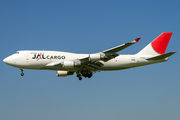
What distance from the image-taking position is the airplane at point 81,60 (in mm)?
41528

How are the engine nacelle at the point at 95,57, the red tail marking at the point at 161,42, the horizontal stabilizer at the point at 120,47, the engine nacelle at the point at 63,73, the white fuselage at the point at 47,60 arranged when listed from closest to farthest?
the horizontal stabilizer at the point at 120,47 < the engine nacelle at the point at 95,57 < the white fuselage at the point at 47,60 < the engine nacelle at the point at 63,73 < the red tail marking at the point at 161,42

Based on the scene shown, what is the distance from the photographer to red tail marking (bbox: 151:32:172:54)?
4875 cm

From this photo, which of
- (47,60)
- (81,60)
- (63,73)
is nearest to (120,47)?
(81,60)

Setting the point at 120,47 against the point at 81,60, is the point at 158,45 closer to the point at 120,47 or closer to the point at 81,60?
the point at 120,47

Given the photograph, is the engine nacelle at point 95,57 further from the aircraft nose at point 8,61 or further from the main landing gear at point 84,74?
the aircraft nose at point 8,61

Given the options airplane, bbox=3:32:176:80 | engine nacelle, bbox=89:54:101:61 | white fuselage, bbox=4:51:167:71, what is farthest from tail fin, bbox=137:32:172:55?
engine nacelle, bbox=89:54:101:61

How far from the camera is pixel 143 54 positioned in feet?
157

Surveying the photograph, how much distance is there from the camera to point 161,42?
161 feet

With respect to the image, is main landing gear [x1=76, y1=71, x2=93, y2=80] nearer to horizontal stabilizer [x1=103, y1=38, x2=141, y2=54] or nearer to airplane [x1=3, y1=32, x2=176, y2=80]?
airplane [x1=3, y1=32, x2=176, y2=80]

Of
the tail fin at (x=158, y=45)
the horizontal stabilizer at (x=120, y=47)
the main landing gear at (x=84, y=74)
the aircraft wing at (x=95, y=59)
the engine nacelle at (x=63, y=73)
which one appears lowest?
the main landing gear at (x=84, y=74)

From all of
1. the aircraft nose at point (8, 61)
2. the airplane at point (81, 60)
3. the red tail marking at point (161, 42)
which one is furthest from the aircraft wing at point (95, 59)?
the red tail marking at point (161, 42)

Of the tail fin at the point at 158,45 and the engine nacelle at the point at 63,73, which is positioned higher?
the tail fin at the point at 158,45

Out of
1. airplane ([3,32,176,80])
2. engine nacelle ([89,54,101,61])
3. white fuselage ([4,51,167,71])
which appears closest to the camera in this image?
engine nacelle ([89,54,101,61])

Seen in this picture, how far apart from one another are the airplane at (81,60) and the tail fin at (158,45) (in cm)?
136
